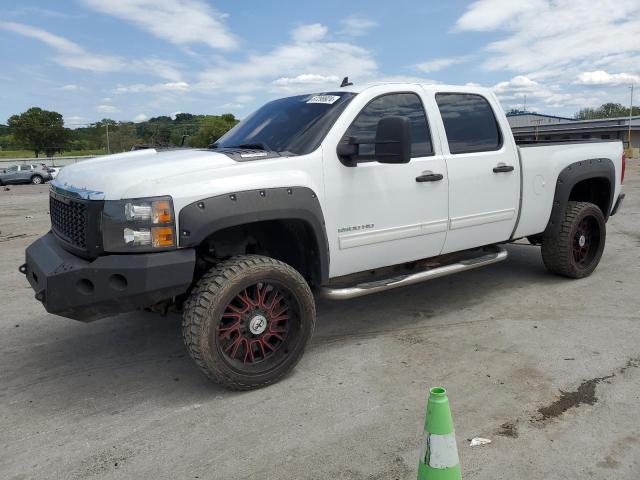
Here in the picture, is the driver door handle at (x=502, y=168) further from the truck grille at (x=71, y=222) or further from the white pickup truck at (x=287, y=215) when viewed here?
the truck grille at (x=71, y=222)

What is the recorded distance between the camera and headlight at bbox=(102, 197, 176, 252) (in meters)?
3.04

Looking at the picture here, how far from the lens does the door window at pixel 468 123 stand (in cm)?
449

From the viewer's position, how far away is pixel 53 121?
260 feet

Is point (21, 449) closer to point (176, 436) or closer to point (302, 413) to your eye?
point (176, 436)

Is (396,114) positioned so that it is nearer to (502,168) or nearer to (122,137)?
(502,168)

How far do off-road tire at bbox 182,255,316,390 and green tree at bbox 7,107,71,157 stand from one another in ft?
265

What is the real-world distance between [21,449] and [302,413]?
1.49 metres

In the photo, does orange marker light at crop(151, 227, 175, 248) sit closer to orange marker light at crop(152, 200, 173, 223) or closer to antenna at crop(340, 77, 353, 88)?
orange marker light at crop(152, 200, 173, 223)

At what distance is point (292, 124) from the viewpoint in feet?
13.3

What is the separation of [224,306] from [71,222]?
112 centimetres

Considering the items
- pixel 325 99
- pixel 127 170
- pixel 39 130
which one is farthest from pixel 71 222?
pixel 39 130

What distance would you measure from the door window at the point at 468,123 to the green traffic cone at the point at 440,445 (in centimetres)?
273

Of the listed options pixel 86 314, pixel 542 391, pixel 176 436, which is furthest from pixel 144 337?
pixel 542 391

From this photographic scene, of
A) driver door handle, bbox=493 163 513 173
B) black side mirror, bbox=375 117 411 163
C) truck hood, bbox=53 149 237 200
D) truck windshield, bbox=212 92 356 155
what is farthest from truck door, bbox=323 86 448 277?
truck hood, bbox=53 149 237 200
